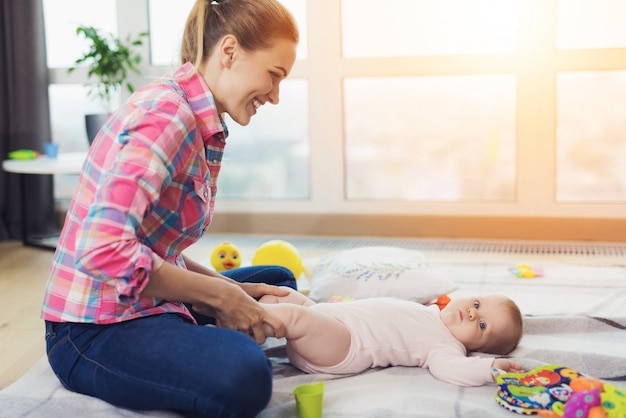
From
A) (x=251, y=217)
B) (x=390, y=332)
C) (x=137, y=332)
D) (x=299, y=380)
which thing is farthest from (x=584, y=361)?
(x=251, y=217)

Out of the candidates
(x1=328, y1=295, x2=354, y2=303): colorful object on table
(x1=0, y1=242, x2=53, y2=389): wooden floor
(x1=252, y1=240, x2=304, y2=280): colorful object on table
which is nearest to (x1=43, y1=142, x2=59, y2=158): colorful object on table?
(x1=0, y1=242, x2=53, y2=389): wooden floor

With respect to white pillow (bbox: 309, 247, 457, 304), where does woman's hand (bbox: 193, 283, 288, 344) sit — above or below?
above

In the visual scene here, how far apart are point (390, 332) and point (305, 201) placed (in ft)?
6.29

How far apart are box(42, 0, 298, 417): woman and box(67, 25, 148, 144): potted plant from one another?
1.98 meters

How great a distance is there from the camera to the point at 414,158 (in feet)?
12.3

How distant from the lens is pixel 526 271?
2.75 metres

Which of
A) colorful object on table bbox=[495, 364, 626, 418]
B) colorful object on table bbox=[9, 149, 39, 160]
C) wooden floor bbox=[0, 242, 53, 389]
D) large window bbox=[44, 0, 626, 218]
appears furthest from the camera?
colorful object on table bbox=[9, 149, 39, 160]

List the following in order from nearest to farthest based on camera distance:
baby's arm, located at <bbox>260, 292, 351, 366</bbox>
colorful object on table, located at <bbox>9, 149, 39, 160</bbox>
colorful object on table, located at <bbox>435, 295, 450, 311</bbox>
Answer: baby's arm, located at <bbox>260, 292, 351, 366</bbox> < colorful object on table, located at <bbox>435, 295, 450, 311</bbox> < colorful object on table, located at <bbox>9, 149, 39, 160</bbox>

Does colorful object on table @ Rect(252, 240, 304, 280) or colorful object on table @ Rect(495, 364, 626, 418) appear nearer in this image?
colorful object on table @ Rect(495, 364, 626, 418)

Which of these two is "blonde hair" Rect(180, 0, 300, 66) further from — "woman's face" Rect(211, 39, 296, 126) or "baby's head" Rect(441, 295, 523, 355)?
"baby's head" Rect(441, 295, 523, 355)

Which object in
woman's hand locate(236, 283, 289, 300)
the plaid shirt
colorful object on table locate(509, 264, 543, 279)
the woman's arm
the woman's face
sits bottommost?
colorful object on table locate(509, 264, 543, 279)

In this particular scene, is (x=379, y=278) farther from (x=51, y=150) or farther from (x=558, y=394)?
(x=51, y=150)

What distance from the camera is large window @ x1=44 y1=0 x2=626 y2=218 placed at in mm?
3393

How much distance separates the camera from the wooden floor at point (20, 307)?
214 cm
